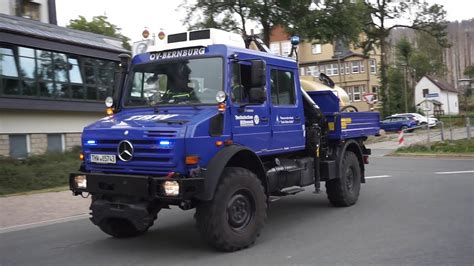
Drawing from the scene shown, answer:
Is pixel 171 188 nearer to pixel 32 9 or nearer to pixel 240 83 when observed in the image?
pixel 240 83

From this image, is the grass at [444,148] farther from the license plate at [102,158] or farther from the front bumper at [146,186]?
the license plate at [102,158]

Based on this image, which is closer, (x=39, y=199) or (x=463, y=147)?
(x=39, y=199)

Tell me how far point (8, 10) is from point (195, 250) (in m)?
21.7

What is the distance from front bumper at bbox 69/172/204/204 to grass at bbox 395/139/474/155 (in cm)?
1718

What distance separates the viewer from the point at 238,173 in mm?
6605

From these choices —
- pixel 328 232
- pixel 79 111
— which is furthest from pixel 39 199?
pixel 79 111

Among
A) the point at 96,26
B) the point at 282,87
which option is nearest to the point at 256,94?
the point at 282,87

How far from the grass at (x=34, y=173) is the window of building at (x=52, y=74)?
274 centimetres

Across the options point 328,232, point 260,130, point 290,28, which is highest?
point 290,28

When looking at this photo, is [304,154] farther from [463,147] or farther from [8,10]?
[8,10]

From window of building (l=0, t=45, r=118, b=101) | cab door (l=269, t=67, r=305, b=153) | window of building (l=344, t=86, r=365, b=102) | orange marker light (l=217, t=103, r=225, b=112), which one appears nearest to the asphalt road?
cab door (l=269, t=67, r=305, b=153)

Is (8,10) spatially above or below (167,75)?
above

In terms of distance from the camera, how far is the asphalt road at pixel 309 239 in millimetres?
6266

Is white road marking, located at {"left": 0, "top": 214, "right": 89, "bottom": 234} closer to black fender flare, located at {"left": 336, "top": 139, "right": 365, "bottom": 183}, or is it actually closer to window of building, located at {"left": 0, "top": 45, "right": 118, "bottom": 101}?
black fender flare, located at {"left": 336, "top": 139, "right": 365, "bottom": 183}
